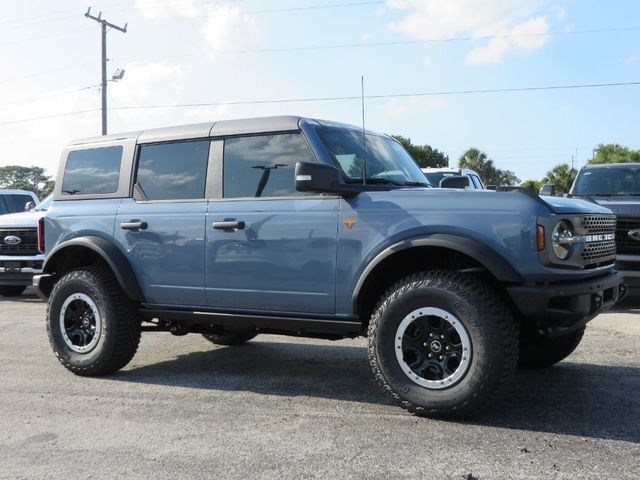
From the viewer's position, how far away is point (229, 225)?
495 cm

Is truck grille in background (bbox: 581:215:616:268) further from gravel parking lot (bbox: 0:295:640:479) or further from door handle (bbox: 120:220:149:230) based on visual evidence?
door handle (bbox: 120:220:149:230)

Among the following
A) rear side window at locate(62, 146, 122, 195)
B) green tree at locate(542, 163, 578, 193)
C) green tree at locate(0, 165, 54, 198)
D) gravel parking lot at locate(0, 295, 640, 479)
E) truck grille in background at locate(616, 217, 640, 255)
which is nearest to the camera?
gravel parking lot at locate(0, 295, 640, 479)

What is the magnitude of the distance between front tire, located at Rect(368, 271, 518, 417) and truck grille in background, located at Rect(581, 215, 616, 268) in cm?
69

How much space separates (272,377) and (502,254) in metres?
2.34

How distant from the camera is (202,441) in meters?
3.89

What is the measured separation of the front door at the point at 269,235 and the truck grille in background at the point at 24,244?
24.3 ft

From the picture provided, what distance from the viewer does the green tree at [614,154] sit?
2425 inches

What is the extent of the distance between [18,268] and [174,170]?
7.08m

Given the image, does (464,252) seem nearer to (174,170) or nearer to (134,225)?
(174,170)

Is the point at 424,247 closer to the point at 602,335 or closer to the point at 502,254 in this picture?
the point at 502,254

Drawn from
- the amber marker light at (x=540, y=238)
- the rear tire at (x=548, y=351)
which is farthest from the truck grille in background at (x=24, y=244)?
the amber marker light at (x=540, y=238)

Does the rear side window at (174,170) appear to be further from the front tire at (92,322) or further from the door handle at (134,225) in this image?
the front tire at (92,322)

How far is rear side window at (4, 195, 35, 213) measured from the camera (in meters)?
14.5

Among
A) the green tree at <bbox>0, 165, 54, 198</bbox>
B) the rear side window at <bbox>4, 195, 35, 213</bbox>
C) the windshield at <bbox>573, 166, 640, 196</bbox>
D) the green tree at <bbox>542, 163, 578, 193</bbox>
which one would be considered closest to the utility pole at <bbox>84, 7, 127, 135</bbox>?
the rear side window at <bbox>4, 195, 35, 213</bbox>
